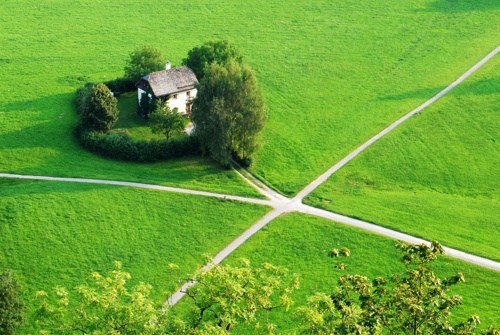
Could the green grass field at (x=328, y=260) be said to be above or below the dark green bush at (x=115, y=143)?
below

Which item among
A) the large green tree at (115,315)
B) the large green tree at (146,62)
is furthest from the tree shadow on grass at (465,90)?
the large green tree at (115,315)

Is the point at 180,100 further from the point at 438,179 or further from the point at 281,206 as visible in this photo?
the point at 438,179

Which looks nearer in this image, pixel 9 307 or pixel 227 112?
pixel 9 307

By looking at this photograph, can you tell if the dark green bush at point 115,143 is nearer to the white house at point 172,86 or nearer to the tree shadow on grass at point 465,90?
the white house at point 172,86

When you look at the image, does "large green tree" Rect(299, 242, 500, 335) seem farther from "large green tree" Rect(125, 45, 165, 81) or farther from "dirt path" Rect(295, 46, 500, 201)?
"large green tree" Rect(125, 45, 165, 81)

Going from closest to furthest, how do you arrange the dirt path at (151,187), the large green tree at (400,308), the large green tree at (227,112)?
the large green tree at (400,308) < the dirt path at (151,187) < the large green tree at (227,112)

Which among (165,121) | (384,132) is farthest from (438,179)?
(165,121)
